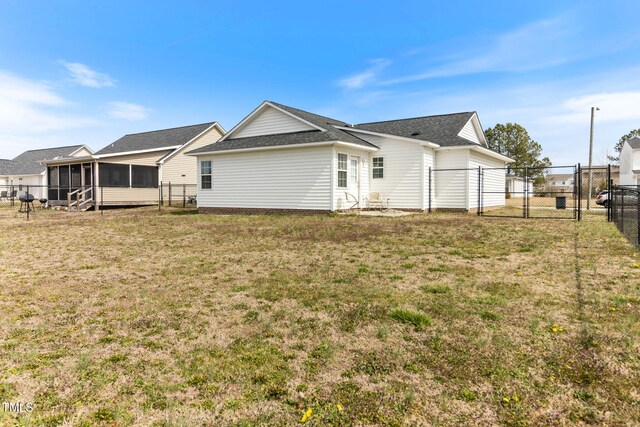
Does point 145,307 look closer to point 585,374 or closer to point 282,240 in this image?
point 585,374

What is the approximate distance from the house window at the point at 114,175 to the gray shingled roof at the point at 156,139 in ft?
12.4

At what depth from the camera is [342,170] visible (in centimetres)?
1582

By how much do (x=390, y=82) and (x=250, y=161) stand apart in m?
15.7

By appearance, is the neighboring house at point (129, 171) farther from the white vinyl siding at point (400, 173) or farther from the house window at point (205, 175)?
the white vinyl siding at point (400, 173)

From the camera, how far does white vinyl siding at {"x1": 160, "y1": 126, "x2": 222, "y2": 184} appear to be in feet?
83.5

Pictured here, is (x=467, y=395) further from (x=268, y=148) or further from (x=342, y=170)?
(x=268, y=148)

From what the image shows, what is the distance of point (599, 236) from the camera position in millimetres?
8977

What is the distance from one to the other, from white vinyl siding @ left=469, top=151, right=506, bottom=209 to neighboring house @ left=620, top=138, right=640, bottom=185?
2819 centimetres

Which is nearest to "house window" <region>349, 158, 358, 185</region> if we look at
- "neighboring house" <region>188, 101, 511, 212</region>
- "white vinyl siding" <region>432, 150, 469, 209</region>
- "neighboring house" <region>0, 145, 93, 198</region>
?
"neighboring house" <region>188, 101, 511, 212</region>

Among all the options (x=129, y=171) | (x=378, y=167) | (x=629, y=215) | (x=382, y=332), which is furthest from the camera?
(x=129, y=171)

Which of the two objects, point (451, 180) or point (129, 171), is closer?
point (451, 180)

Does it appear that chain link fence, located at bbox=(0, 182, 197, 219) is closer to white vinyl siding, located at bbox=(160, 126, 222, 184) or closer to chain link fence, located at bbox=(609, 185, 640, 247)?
white vinyl siding, located at bbox=(160, 126, 222, 184)

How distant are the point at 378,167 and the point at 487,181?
6541mm

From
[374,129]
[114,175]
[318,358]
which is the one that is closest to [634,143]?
[374,129]
